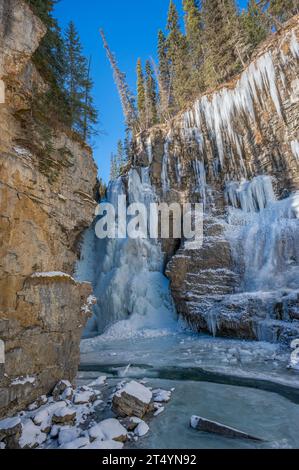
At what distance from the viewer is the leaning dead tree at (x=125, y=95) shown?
88.6 ft

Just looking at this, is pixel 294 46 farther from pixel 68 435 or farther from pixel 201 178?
pixel 68 435

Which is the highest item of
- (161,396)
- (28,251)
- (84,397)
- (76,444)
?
(28,251)

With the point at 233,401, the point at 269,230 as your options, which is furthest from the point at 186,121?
the point at 233,401

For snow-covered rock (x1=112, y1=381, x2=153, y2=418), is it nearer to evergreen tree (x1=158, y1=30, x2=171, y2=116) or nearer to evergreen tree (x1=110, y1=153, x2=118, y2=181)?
evergreen tree (x1=158, y1=30, x2=171, y2=116)

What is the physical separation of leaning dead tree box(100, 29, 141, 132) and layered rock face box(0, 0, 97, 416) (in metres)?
21.7

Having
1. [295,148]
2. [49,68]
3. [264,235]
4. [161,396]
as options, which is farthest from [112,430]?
[295,148]

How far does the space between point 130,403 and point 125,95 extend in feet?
93.4

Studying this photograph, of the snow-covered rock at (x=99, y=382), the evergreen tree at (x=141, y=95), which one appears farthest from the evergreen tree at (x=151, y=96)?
the snow-covered rock at (x=99, y=382)

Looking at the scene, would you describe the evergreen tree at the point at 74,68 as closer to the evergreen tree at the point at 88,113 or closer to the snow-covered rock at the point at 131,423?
the evergreen tree at the point at 88,113

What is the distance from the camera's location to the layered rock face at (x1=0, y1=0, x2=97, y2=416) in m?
5.30

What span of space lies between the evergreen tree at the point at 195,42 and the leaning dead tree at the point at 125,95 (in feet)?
22.5

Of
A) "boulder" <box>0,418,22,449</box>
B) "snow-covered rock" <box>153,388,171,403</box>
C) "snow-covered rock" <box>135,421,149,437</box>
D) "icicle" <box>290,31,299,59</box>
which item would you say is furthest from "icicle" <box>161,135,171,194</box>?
"boulder" <box>0,418,22,449</box>

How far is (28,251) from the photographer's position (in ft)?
19.4

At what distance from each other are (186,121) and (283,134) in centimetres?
712
